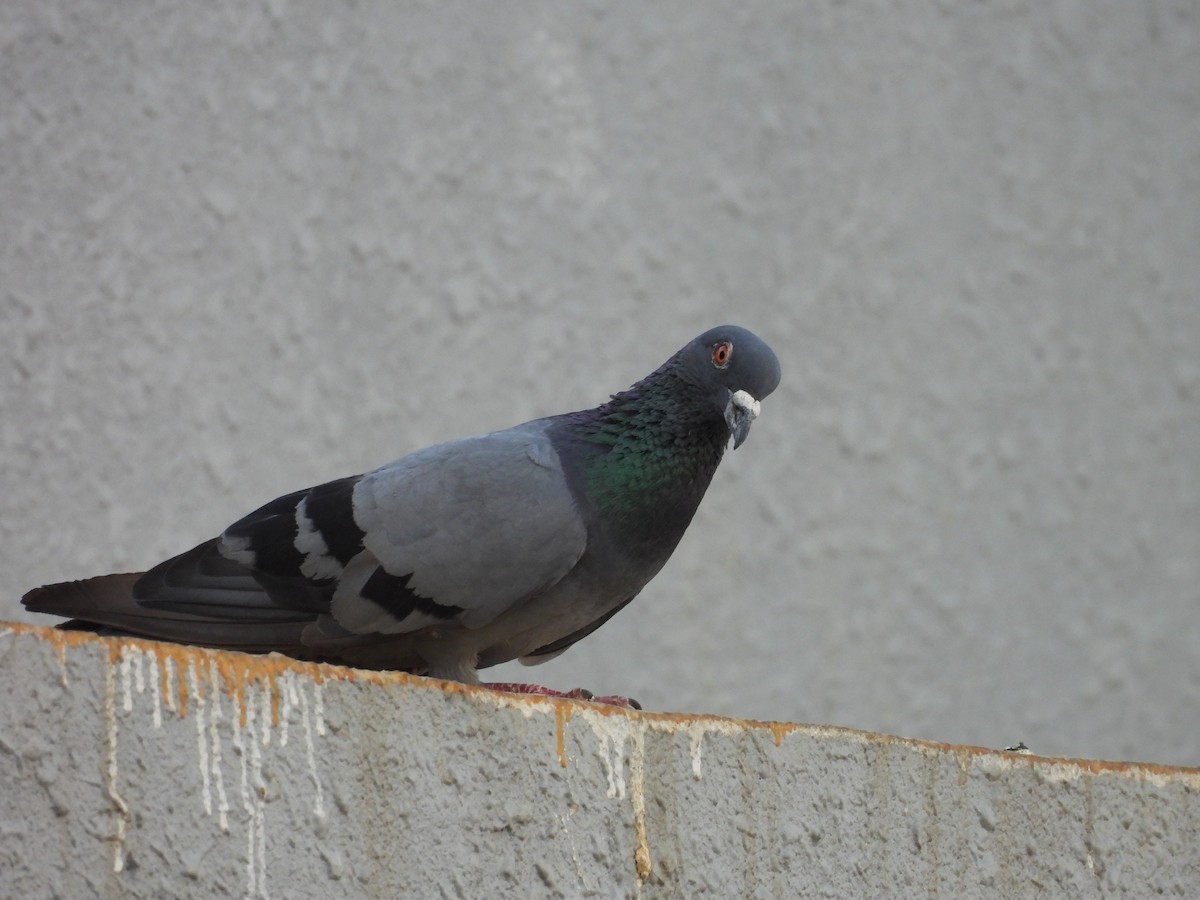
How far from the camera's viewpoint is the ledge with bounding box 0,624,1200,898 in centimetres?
200

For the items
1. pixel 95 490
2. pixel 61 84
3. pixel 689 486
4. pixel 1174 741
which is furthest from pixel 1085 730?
pixel 61 84

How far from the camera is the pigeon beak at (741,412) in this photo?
3.00 m

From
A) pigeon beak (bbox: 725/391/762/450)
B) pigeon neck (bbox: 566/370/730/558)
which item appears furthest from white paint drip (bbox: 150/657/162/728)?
pigeon beak (bbox: 725/391/762/450)

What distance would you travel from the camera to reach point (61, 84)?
4828 mm

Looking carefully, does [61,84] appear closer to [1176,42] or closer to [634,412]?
[634,412]

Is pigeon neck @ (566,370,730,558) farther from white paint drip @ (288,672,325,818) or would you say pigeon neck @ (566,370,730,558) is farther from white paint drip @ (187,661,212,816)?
white paint drip @ (187,661,212,816)

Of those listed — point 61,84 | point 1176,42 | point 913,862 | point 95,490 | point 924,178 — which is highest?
point 1176,42

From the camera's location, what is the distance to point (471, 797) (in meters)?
2.27

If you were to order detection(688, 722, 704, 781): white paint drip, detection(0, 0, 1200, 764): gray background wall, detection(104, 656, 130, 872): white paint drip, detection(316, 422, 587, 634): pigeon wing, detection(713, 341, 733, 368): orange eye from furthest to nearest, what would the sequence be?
detection(0, 0, 1200, 764): gray background wall
detection(713, 341, 733, 368): orange eye
detection(316, 422, 587, 634): pigeon wing
detection(688, 722, 704, 781): white paint drip
detection(104, 656, 130, 872): white paint drip

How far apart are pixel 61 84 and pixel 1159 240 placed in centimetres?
345

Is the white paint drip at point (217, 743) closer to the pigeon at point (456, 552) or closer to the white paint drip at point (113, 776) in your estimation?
the white paint drip at point (113, 776)

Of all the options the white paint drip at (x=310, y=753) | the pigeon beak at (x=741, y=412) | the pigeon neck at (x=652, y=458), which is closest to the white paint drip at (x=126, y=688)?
the white paint drip at (x=310, y=753)

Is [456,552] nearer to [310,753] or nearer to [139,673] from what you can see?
[310,753]

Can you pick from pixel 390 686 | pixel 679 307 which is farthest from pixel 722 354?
pixel 679 307
